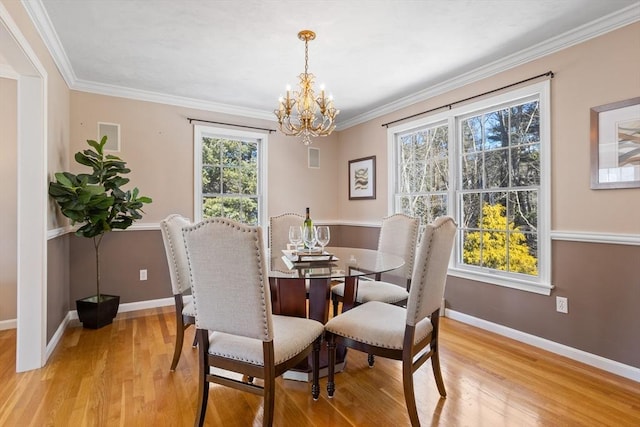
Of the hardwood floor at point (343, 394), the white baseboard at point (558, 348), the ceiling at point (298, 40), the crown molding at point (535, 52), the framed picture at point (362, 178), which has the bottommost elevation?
the hardwood floor at point (343, 394)

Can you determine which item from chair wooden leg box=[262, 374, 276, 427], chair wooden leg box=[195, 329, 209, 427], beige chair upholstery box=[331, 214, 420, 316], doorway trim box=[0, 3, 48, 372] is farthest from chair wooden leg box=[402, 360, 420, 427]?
doorway trim box=[0, 3, 48, 372]

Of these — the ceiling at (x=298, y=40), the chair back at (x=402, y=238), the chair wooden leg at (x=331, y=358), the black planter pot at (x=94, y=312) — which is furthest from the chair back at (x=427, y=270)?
the black planter pot at (x=94, y=312)

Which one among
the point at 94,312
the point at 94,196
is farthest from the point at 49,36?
the point at 94,312

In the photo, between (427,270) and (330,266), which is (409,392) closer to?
(427,270)

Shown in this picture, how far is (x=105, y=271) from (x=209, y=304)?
104 inches

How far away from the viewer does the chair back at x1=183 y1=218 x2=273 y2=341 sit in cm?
152

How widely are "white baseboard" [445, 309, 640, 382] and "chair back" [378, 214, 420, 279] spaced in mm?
918

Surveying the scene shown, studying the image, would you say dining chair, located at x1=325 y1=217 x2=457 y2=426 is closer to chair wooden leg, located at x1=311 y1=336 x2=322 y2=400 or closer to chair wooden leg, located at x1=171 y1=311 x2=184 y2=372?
chair wooden leg, located at x1=311 y1=336 x2=322 y2=400

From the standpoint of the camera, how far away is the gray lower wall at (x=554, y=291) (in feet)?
7.57

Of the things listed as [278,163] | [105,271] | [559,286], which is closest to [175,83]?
[278,163]

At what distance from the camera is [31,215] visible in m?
2.36

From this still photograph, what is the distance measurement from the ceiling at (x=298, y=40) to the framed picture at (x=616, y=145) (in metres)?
0.58

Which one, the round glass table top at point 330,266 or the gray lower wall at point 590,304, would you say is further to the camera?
the gray lower wall at point 590,304

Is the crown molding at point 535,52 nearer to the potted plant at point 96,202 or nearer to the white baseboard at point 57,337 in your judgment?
the potted plant at point 96,202
